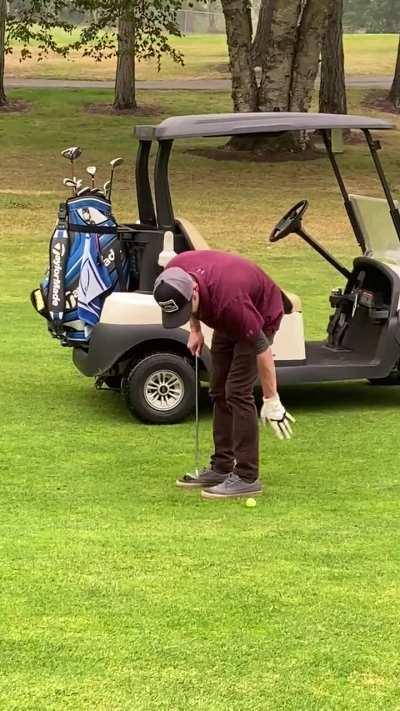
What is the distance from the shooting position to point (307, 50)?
69.2ft

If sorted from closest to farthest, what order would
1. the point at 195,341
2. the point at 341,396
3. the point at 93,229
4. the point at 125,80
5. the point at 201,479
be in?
1. the point at 195,341
2. the point at 201,479
3. the point at 93,229
4. the point at 341,396
5. the point at 125,80

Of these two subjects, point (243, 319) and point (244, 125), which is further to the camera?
point (244, 125)

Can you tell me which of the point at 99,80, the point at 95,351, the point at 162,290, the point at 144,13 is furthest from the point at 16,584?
the point at 99,80

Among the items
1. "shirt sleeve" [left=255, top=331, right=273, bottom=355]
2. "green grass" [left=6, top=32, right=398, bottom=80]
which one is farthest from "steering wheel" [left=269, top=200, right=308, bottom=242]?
"green grass" [left=6, top=32, right=398, bottom=80]

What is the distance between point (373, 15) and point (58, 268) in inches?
2992

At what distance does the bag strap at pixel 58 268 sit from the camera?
6.54 m

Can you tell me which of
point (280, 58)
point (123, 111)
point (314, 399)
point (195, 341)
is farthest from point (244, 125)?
point (123, 111)

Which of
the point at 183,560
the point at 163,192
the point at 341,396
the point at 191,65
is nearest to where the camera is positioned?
the point at 183,560

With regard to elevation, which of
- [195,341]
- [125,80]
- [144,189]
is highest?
[144,189]

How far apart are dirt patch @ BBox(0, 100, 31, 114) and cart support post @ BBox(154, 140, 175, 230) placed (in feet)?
75.0

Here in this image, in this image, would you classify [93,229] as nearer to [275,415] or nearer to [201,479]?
[201,479]

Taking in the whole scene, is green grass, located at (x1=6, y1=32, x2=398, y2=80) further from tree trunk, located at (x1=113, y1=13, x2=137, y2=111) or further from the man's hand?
the man's hand

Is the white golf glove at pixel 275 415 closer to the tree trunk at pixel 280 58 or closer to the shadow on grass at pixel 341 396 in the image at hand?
the shadow on grass at pixel 341 396

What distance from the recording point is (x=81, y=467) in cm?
580
